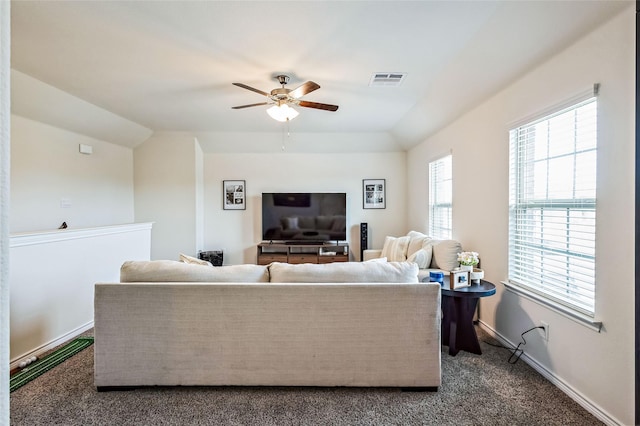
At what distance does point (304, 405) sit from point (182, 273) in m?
1.12

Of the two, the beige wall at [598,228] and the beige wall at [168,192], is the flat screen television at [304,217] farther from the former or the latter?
the beige wall at [598,228]

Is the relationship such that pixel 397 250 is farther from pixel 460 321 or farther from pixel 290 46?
pixel 290 46

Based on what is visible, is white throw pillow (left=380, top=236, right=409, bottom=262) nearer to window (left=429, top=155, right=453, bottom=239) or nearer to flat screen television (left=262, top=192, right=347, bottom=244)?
window (left=429, top=155, right=453, bottom=239)

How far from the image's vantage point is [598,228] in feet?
5.61

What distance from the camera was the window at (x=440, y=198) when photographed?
391cm

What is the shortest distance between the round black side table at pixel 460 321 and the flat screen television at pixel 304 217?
3.01 meters

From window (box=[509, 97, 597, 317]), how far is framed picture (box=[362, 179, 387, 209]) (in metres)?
3.10

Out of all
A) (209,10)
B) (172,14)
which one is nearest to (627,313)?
(209,10)

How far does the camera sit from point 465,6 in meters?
1.91

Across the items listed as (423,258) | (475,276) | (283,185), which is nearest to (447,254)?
(423,258)

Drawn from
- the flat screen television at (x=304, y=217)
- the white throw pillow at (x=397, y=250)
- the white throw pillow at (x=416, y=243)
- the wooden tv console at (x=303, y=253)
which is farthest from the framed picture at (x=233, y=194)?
the white throw pillow at (x=416, y=243)

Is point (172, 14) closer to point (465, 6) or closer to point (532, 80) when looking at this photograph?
point (465, 6)

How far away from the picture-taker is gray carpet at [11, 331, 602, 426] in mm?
1688

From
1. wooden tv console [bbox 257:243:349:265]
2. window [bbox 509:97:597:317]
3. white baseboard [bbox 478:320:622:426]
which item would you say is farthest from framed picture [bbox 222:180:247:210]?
white baseboard [bbox 478:320:622:426]
